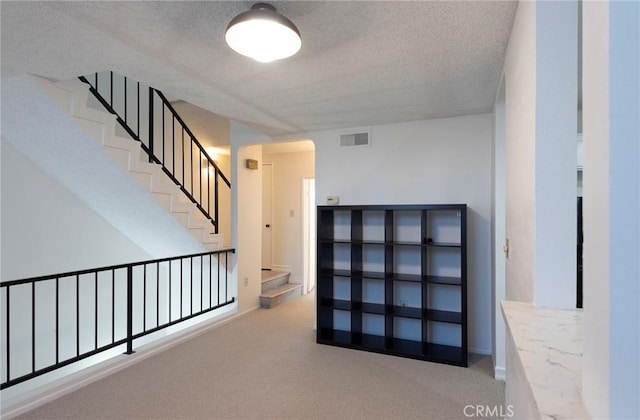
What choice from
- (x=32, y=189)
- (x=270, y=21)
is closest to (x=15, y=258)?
(x=32, y=189)

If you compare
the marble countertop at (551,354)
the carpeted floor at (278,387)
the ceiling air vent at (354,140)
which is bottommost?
the carpeted floor at (278,387)

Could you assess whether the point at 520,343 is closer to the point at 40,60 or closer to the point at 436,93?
the point at 436,93

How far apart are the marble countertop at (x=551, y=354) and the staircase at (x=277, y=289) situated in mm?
3988

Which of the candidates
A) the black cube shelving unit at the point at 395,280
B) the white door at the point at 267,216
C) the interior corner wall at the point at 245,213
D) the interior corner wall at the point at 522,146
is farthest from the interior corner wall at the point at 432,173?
the white door at the point at 267,216

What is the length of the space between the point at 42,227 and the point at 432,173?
14.2 ft

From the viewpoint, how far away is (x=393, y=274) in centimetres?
351

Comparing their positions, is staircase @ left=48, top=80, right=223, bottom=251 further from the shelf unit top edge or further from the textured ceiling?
the shelf unit top edge

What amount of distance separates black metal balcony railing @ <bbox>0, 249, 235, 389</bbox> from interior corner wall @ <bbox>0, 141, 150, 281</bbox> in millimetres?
206

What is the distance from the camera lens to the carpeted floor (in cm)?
236

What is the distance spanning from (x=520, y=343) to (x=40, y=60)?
10.2ft

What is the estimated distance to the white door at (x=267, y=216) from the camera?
20.5ft

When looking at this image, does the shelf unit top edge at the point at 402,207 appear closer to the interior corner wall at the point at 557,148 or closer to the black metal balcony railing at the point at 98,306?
the black metal balcony railing at the point at 98,306

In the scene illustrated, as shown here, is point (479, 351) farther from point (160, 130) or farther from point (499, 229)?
point (160, 130)

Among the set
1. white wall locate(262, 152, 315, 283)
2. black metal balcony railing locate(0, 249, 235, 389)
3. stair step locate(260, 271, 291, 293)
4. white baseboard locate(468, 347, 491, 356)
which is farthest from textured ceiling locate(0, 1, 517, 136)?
stair step locate(260, 271, 291, 293)
